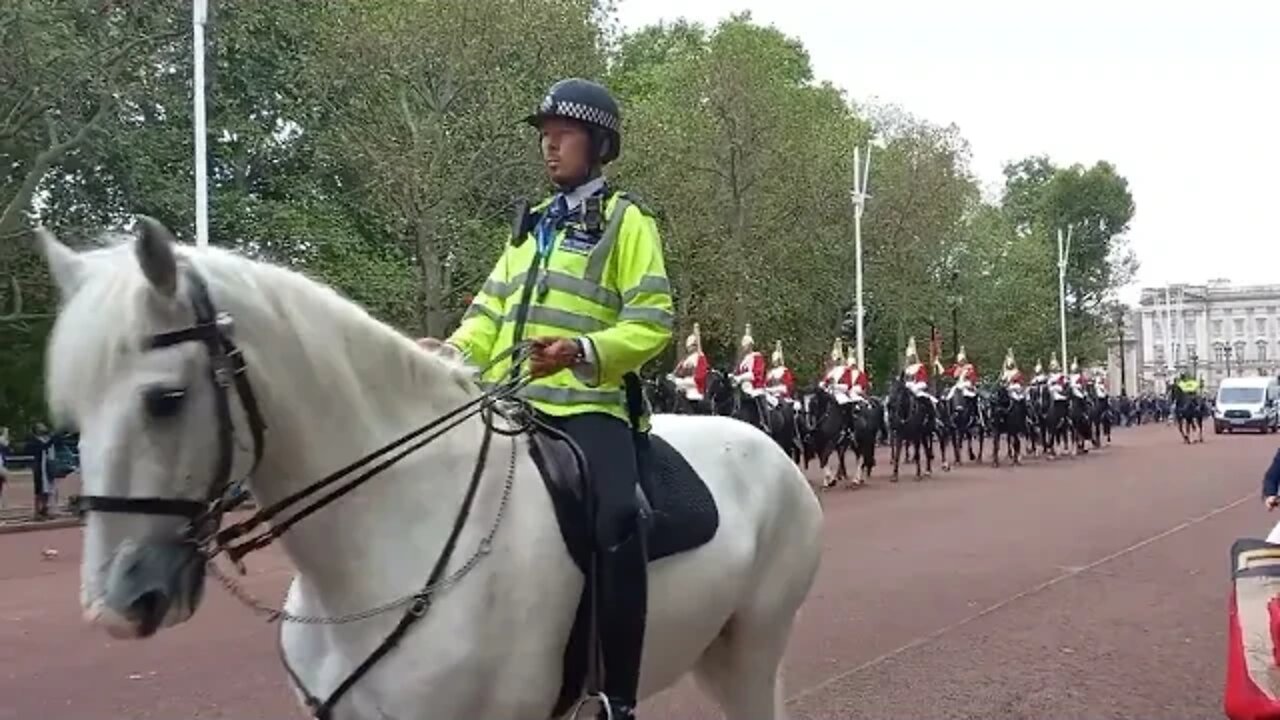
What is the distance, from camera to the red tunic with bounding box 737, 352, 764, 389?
2133 centimetres

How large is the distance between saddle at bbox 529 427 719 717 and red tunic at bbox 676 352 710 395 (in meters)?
17.0

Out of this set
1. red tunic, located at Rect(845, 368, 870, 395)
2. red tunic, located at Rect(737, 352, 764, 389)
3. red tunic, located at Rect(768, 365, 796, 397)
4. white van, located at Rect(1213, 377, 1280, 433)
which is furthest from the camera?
white van, located at Rect(1213, 377, 1280, 433)

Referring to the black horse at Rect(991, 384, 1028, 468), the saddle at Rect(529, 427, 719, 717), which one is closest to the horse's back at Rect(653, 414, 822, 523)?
the saddle at Rect(529, 427, 719, 717)

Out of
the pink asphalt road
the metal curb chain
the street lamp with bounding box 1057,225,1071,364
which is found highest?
the street lamp with bounding box 1057,225,1071,364

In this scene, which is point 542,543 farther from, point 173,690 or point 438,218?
point 438,218

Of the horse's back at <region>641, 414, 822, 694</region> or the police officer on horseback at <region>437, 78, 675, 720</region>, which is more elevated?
the police officer on horseback at <region>437, 78, 675, 720</region>

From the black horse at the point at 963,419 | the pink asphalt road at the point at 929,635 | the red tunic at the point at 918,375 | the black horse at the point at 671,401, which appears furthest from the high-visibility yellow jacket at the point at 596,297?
the black horse at the point at 963,419

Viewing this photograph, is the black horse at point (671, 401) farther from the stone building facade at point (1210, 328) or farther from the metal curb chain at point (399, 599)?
the stone building facade at point (1210, 328)

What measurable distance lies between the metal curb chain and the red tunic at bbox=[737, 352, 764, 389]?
59.8 ft

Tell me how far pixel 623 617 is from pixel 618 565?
0.42ft

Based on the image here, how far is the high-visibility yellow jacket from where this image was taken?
3.29 meters

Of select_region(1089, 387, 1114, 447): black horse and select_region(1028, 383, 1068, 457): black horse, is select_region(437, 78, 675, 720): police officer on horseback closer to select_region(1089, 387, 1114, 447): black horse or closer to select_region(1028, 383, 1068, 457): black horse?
select_region(1028, 383, 1068, 457): black horse

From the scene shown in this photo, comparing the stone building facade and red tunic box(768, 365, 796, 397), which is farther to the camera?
the stone building facade

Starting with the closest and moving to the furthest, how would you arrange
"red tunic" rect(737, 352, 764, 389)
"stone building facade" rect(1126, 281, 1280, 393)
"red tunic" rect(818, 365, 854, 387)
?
1. "red tunic" rect(737, 352, 764, 389)
2. "red tunic" rect(818, 365, 854, 387)
3. "stone building facade" rect(1126, 281, 1280, 393)
